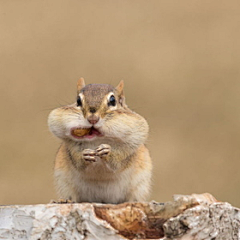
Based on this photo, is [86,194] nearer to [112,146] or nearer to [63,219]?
[112,146]

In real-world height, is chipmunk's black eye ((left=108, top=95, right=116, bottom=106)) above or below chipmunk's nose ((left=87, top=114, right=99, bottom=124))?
above

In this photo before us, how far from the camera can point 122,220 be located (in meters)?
1.32

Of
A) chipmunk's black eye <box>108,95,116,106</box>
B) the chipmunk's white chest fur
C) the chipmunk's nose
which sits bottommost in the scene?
the chipmunk's white chest fur

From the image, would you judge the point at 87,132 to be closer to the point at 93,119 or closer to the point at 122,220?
the point at 93,119

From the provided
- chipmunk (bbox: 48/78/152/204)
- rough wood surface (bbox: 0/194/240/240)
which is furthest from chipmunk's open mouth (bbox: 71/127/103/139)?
rough wood surface (bbox: 0/194/240/240)

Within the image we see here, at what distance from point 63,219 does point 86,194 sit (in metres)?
0.41

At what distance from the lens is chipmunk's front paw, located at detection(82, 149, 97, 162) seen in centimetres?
155

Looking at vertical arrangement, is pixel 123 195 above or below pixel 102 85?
below

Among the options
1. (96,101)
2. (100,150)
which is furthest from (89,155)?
(96,101)

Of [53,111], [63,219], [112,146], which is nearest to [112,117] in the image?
[112,146]

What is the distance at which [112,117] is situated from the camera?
162 centimetres

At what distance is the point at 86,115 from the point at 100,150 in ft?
0.35

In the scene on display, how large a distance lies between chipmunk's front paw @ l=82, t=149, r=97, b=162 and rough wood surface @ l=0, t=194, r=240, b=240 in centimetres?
24

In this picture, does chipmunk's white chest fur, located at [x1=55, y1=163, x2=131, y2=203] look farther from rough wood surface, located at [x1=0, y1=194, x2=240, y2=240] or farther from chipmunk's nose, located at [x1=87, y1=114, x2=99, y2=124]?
rough wood surface, located at [x1=0, y1=194, x2=240, y2=240]
